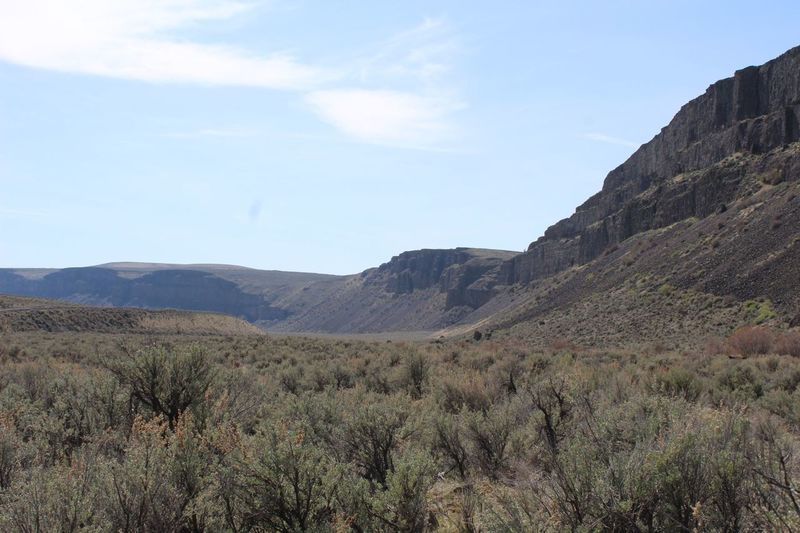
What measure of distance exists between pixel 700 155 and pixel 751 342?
57.4m

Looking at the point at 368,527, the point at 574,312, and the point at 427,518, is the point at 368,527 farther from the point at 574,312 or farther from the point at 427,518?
the point at 574,312

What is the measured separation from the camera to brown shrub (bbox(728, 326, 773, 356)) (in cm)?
2459

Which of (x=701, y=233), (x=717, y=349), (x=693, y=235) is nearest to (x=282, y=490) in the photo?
(x=717, y=349)

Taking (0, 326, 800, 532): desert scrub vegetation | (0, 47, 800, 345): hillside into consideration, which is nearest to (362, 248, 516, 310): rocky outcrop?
(0, 47, 800, 345): hillside

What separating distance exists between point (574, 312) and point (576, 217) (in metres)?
52.6

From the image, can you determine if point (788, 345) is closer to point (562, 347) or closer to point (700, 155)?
point (562, 347)

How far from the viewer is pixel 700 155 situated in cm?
7394

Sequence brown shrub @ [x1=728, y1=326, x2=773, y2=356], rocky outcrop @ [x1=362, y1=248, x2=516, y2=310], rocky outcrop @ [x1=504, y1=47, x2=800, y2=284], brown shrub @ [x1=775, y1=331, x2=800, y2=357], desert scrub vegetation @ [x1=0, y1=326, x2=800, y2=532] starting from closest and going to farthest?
desert scrub vegetation @ [x1=0, y1=326, x2=800, y2=532], brown shrub @ [x1=775, y1=331, x2=800, y2=357], brown shrub @ [x1=728, y1=326, x2=773, y2=356], rocky outcrop @ [x1=504, y1=47, x2=800, y2=284], rocky outcrop @ [x1=362, y1=248, x2=516, y2=310]

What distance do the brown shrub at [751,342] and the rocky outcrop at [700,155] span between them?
33.0m

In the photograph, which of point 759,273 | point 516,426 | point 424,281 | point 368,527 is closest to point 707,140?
point 759,273

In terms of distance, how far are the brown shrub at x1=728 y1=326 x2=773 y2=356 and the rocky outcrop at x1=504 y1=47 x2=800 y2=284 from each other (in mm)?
33021

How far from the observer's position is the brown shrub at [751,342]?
80.7 ft

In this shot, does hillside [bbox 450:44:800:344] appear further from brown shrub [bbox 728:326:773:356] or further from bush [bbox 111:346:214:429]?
bush [bbox 111:346:214:429]

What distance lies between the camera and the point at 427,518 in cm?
633
